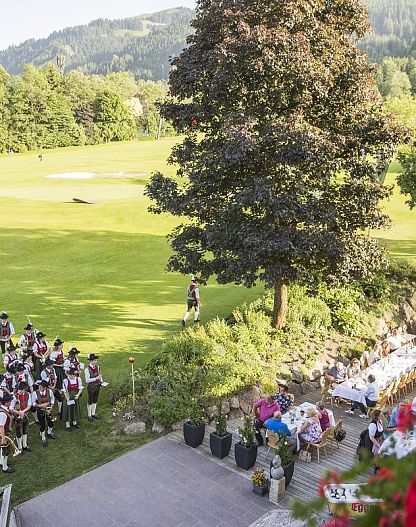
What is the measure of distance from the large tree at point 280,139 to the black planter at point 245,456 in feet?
15.6

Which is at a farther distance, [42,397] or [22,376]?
[22,376]

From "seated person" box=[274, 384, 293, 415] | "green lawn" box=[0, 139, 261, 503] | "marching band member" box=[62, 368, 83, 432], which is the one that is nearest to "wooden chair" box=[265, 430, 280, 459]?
"seated person" box=[274, 384, 293, 415]

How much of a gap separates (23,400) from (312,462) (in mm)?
6852

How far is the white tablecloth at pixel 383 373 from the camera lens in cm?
1551

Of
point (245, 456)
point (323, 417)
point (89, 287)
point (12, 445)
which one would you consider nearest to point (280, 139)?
point (323, 417)

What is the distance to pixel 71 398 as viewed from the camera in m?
14.0

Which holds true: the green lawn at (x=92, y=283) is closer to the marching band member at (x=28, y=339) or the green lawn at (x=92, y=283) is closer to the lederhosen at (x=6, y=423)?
the lederhosen at (x=6, y=423)

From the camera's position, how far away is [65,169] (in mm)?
61531

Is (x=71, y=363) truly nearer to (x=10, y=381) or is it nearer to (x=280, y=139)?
(x=10, y=381)

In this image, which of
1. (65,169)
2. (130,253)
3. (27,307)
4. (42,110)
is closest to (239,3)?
(27,307)

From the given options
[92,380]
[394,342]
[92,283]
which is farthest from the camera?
[92,283]

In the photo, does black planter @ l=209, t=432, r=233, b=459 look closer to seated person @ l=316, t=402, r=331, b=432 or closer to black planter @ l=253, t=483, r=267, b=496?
black planter @ l=253, t=483, r=267, b=496

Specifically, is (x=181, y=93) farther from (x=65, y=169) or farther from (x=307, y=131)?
(x=65, y=169)

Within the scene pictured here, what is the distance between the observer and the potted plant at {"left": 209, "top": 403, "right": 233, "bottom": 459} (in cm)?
1291
